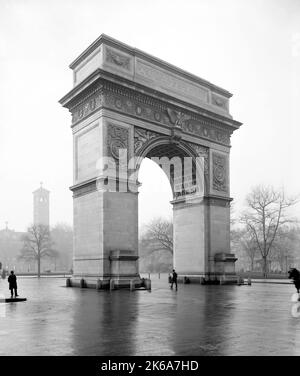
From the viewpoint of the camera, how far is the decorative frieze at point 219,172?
3447 centimetres

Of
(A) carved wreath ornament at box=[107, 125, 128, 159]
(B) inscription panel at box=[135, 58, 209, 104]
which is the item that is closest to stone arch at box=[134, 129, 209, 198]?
(A) carved wreath ornament at box=[107, 125, 128, 159]

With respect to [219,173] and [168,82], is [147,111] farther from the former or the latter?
[219,173]

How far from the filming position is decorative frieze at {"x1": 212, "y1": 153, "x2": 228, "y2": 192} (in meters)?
34.5

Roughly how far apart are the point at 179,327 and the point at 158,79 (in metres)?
23.0

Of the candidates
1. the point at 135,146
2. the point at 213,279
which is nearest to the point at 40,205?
the point at 213,279

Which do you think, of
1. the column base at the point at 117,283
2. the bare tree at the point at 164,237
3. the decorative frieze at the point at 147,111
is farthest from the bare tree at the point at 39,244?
the column base at the point at 117,283

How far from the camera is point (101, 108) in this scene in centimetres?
2712

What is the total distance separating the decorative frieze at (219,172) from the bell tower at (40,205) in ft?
374

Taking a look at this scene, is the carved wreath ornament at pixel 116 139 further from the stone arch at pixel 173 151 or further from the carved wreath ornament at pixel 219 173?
the carved wreath ornament at pixel 219 173

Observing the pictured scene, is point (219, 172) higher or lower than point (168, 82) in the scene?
lower

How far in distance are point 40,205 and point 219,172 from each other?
115 metres

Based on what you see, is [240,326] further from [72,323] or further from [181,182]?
[181,182]

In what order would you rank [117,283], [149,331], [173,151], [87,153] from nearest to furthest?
[149,331]
[117,283]
[87,153]
[173,151]

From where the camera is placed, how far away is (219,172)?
1374 inches
